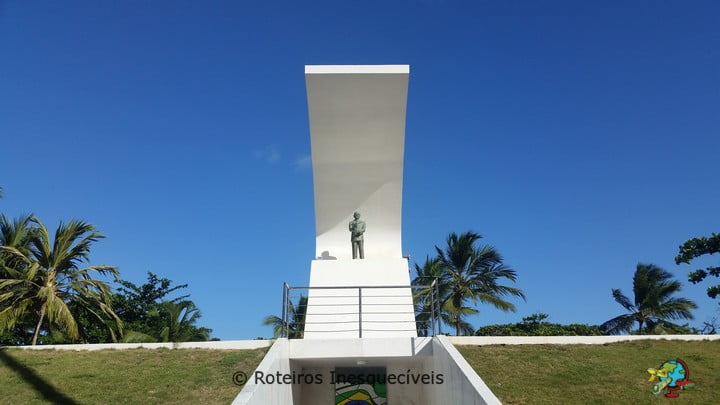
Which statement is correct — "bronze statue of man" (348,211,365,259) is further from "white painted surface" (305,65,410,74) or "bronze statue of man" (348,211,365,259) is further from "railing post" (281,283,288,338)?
"railing post" (281,283,288,338)

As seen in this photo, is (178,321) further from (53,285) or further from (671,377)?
(671,377)

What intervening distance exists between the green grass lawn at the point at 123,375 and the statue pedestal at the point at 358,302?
1.35 metres

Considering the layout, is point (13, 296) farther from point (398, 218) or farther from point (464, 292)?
point (464, 292)

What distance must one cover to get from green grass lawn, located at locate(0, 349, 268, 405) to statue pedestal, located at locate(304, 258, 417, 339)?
4.42 feet

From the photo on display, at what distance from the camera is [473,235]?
17.7 m

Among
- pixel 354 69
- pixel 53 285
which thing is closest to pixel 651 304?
pixel 354 69

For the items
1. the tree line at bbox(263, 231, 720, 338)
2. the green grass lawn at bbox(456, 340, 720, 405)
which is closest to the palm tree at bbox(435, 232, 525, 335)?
the tree line at bbox(263, 231, 720, 338)

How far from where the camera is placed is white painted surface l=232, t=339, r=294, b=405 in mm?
5644

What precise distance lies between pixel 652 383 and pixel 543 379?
1.42m

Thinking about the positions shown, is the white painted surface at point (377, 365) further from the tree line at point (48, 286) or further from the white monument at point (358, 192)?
the tree line at point (48, 286)

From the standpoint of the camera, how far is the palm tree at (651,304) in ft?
57.1

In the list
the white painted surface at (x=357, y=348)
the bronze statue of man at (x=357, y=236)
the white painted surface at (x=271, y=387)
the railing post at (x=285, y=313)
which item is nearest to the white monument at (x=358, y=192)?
the bronze statue of man at (x=357, y=236)

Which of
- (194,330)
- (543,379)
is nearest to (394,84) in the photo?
(543,379)

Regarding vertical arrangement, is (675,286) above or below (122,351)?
above
